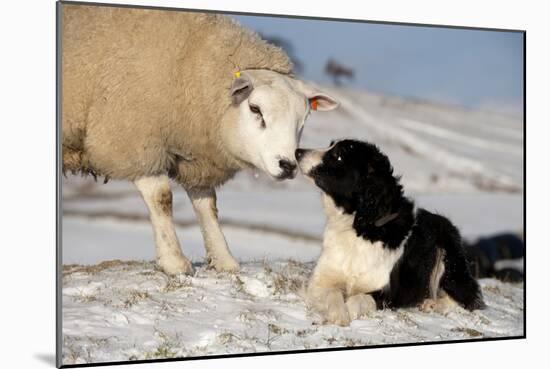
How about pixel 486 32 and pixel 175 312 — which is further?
pixel 486 32

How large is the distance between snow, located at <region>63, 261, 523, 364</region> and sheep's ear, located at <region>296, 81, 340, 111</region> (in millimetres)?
1597

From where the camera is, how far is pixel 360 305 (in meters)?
7.28

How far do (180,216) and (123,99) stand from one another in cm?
280

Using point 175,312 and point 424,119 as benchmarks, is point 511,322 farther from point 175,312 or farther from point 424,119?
point 424,119

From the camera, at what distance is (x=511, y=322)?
8.86 metres

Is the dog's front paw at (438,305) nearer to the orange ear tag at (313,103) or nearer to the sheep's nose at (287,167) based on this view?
the sheep's nose at (287,167)

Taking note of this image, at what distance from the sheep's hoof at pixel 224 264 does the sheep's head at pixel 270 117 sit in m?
0.98

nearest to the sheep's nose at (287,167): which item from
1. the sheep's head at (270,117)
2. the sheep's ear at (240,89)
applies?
the sheep's head at (270,117)

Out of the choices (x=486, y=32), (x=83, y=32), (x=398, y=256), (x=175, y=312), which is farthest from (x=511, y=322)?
(x=83, y=32)

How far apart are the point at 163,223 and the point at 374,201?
1.95 meters

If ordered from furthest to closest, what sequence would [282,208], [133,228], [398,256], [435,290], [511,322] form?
[282,208]
[133,228]
[511,322]
[435,290]
[398,256]

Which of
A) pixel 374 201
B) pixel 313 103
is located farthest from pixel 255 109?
pixel 374 201

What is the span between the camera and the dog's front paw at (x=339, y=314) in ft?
23.9

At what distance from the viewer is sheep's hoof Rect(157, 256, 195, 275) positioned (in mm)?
7836
